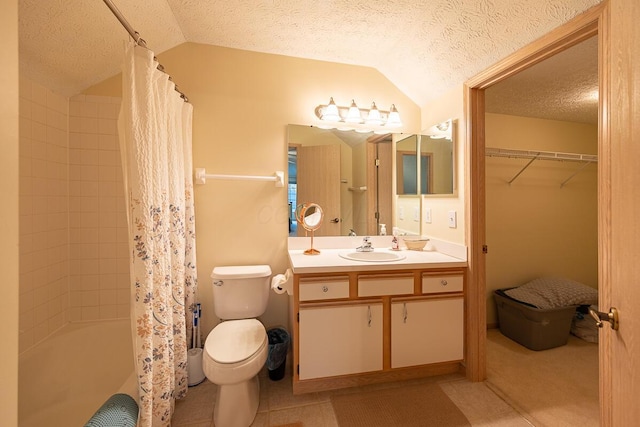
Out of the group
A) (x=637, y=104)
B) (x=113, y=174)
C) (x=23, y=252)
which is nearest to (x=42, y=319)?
(x=23, y=252)

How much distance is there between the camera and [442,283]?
1831 millimetres

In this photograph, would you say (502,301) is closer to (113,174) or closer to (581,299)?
(581,299)

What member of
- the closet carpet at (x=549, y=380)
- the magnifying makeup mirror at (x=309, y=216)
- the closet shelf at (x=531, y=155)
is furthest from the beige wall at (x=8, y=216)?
the closet shelf at (x=531, y=155)

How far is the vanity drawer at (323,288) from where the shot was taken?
164 centimetres

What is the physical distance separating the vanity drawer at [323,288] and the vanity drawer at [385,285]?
0.11 meters

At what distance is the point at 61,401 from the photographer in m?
1.50

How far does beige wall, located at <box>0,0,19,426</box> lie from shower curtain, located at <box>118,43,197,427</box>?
0.59 metres

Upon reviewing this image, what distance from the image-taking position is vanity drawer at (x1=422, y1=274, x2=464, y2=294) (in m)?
1.80

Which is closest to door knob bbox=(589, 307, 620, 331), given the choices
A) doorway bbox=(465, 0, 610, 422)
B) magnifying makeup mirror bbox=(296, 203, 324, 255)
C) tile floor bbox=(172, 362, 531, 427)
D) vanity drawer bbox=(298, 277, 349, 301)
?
doorway bbox=(465, 0, 610, 422)

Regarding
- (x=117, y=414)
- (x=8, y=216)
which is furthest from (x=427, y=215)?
(x=8, y=216)

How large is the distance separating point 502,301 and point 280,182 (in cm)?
232

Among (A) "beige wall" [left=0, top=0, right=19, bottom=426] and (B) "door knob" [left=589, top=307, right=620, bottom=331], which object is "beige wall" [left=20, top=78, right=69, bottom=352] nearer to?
(A) "beige wall" [left=0, top=0, right=19, bottom=426]

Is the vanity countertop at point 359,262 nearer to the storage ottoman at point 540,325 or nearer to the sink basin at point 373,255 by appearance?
the sink basin at point 373,255

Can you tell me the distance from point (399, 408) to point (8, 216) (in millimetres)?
1956
